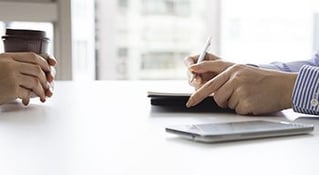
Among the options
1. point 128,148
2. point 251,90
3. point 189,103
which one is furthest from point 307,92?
point 128,148

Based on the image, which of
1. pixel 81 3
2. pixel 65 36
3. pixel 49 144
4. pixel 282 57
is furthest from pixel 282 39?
pixel 49 144

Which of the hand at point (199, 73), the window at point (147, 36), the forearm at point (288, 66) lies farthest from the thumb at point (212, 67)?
the window at point (147, 36)

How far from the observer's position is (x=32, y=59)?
101 centimetres

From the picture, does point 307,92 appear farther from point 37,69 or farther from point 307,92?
point 37,69

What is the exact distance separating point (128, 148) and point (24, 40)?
0.57 m

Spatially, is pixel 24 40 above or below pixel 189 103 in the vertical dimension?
above

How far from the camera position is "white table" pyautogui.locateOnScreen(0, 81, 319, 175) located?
478 mm

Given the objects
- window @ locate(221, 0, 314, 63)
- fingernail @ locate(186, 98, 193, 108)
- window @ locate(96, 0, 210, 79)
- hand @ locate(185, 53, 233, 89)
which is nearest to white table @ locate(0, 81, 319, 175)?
fingernail @ locate(186, 98, 193, 108)

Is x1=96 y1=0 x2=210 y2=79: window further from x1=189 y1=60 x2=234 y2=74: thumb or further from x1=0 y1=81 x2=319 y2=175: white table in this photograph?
x1=0 y1=81 x2=319 y2=175: white table

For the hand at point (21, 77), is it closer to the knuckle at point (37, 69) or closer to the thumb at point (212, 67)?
the knuckle at point (37, 69)

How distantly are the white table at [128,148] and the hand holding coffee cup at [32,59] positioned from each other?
0.09 metres

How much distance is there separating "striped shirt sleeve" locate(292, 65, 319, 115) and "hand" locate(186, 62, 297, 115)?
1cm

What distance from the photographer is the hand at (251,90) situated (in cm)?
88

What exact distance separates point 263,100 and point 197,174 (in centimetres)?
45
